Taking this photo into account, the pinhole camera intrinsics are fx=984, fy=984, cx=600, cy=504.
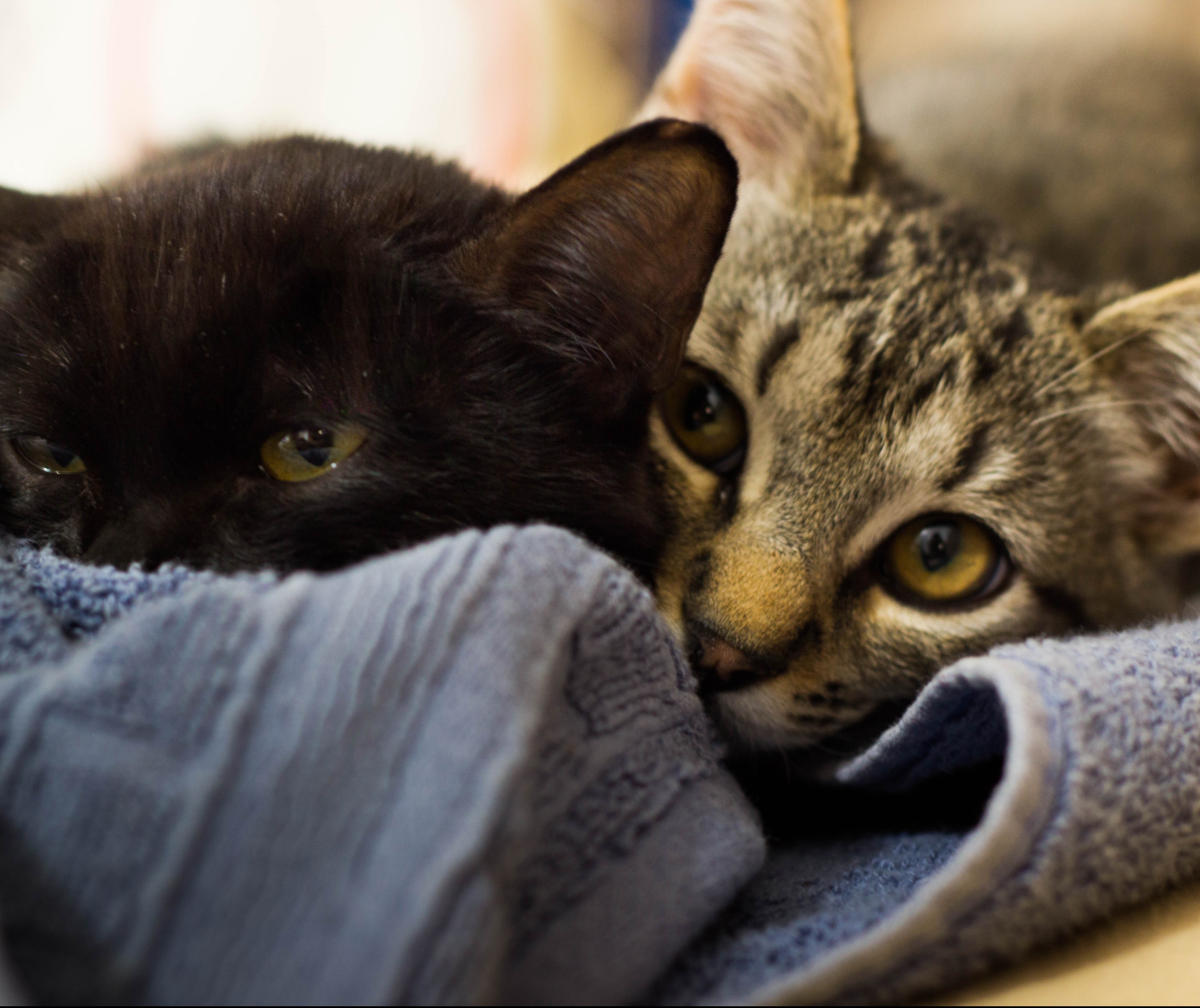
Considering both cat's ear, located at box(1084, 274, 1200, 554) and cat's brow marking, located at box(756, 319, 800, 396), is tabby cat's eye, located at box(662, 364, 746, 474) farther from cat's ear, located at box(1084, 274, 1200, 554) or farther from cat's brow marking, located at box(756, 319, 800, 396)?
cat's ear, located at box(1084, 274, 1200, 554)

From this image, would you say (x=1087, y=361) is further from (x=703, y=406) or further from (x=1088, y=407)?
(x=703, y=406)

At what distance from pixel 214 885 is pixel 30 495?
0.45 metres

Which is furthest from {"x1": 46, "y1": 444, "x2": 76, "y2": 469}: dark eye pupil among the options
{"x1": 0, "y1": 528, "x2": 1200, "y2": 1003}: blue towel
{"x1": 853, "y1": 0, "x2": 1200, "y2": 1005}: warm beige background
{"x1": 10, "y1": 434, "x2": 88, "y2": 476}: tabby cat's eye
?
{"x1": 853, "y1": 0, "x2": 1200, "y2": 1005}: warm beige background

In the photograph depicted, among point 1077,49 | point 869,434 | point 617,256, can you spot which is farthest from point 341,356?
point 1077,49

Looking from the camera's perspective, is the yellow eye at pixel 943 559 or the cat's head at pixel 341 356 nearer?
the cat's head at pixel 341 356

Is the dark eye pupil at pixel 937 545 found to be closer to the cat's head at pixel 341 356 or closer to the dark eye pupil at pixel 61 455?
the cat's head at pixel 341 356

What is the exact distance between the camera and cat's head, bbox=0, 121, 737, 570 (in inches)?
28.8

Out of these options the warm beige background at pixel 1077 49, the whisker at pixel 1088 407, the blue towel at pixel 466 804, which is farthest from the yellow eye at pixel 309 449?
the whisker at pixel 1088 407

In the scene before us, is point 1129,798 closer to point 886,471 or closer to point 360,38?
point 886,471

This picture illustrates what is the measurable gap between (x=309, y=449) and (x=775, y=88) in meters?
0.74

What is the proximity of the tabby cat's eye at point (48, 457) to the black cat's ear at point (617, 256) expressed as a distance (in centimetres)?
34

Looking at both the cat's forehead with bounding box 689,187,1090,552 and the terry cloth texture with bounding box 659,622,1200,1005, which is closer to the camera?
the terry cloth texture with bounding box 659,622,1200,1005

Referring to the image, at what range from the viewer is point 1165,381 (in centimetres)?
109

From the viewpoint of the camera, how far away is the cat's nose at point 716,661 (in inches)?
33.6
